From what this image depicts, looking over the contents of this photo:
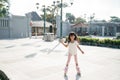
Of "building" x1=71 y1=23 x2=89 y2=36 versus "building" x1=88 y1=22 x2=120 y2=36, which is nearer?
"building" x1=71 y1=23 x2=89 y2=36

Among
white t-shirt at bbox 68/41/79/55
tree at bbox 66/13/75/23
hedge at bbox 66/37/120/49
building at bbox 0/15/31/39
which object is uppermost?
tree at bbox 66/13/75/23

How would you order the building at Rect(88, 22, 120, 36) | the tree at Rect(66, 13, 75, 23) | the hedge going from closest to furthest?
1. the hedge
2. the building at Rect(88, 22, 120, 36)
3. the tree at Rect(66, 13, 75, 23)

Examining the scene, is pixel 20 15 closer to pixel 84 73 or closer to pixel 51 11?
pixel 51 11

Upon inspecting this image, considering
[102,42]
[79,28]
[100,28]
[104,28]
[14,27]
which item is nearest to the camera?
[102,42]

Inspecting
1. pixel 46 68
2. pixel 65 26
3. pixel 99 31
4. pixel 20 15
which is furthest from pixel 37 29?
pixel 46 68

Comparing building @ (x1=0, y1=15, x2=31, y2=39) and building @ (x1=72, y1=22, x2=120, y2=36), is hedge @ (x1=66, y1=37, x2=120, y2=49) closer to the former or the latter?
building @ (x1=0, y1=15, x2=31, y2=39)

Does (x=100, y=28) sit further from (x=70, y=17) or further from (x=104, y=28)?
(x=70, y=17)

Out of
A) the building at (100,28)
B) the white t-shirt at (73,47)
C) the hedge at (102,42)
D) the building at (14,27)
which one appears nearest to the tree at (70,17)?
the building at (100,28)

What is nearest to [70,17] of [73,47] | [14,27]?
[14,27]

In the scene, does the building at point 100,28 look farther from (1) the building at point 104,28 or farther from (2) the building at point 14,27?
(2) the building at point 14,27

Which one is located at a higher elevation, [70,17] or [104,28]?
[70,17]

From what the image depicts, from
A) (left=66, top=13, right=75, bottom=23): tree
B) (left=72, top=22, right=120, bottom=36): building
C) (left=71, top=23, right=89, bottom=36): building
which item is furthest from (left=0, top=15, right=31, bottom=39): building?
(left=66, top=13, right=75, bottom=23): tree

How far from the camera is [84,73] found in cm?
810

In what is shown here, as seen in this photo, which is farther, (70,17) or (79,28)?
(70,17)
